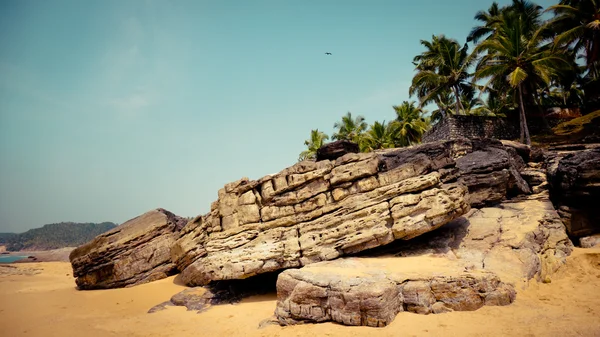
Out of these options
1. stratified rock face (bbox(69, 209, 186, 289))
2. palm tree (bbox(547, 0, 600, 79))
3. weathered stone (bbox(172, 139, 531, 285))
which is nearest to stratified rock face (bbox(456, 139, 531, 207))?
weathered stone (bbox(172, 139, 531, 285))

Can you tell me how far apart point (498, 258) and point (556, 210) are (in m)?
4.93

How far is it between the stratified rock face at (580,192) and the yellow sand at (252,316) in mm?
1405

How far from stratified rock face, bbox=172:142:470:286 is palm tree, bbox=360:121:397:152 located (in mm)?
26035

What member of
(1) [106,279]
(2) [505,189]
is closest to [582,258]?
(2) [505,189]

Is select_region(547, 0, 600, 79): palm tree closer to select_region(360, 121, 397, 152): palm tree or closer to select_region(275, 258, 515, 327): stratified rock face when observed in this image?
select_region(360, 121, 397, 152): palm tree

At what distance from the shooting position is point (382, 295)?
683cm

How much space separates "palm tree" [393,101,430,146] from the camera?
3500cm

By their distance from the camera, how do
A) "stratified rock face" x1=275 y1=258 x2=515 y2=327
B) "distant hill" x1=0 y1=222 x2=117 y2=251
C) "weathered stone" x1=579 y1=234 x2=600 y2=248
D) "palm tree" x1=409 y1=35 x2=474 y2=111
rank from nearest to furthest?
"stratified rock face" x1=275 y1=258 x2=515 y2=327 → "weathered stone" x1=579 y1=234 x2=600 y2=248 → "palm tree" x1=409 y1=35 x2=474 y2=111 → "distant hill" x1=0 y1=222 x2=117 y2=251

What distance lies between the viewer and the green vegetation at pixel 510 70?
2328cm

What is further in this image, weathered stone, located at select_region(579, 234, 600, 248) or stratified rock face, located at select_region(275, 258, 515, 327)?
weathered stone, located at select_region(579, 234, 600, 248)

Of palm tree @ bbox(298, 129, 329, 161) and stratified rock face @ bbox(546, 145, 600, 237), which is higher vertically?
palm tree @ bbox(298, 129, 329, 161)

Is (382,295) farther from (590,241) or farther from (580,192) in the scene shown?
(580,192)

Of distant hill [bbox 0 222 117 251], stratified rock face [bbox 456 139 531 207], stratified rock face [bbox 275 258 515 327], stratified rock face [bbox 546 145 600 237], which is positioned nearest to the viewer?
stratified rock face [bbox 275 258 515 327]

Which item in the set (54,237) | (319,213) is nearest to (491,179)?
(319,213)
